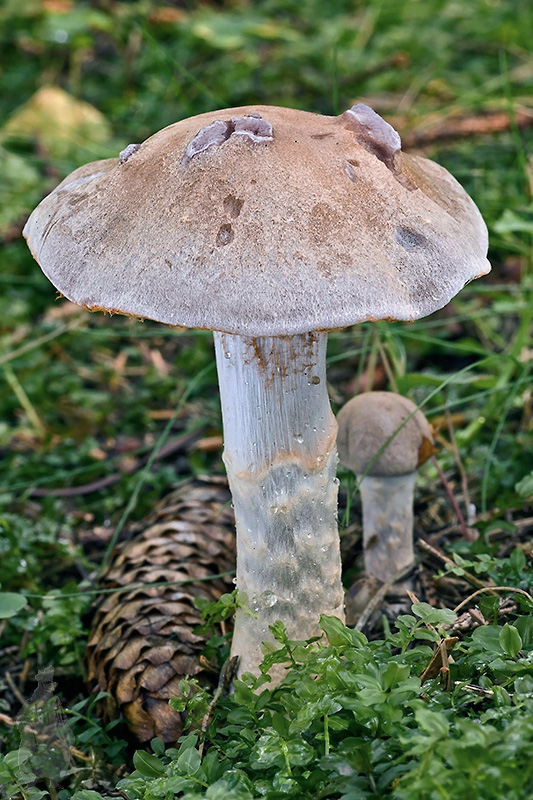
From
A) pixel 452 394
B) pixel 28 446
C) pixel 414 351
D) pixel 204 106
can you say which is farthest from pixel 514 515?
pixel 204 106

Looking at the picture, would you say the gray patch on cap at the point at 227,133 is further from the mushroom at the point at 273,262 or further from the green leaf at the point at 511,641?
the green leaf at the point at 511,641

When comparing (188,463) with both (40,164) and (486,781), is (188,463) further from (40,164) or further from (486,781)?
(40,164)

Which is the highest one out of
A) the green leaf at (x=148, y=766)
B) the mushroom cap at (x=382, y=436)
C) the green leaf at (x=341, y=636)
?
the mushroom cap at (x=382, y=436)

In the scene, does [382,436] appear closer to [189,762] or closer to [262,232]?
[262,232]

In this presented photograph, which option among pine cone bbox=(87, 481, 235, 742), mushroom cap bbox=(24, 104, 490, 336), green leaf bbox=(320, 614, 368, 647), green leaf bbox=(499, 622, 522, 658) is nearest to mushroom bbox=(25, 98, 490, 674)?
mushroom cap bbox=(24, 104, 490, 336)

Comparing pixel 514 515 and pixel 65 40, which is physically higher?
pixel 65 40

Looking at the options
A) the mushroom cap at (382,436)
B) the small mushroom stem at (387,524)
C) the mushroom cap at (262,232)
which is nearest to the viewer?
the mushroom cap at (262,232)

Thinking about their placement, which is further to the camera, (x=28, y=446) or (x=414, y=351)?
(x=414, y=351)

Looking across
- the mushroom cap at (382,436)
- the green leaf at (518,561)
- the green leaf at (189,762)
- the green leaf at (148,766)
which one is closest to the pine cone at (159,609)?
the green leaf at (148,766)

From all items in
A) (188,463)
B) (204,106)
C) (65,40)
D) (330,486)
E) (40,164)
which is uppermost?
(65,40)
